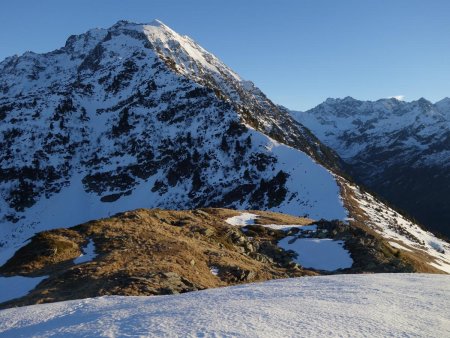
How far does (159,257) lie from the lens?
29.2m

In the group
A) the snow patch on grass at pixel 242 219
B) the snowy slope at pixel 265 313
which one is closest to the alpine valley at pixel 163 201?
the snow patch on grass at pixel 242 219

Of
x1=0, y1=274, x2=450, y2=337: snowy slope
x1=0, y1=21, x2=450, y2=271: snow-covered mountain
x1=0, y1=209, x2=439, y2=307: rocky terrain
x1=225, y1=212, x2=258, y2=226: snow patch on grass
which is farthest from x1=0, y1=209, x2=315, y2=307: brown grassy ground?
x1=0, y1=21, x2=450, y2=271: snow-covered mountain

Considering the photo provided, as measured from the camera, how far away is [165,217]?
43562 millimetres

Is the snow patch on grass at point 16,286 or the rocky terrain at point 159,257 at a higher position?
the rocky terrain at point 159,257

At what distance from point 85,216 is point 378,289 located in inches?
4270

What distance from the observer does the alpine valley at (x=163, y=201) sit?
2942 cm

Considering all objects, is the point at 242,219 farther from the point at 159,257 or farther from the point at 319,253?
the point at 159,257

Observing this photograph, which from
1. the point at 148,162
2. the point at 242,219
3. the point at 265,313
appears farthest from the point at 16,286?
the point at 148,162

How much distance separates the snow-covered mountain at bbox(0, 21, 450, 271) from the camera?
327ft


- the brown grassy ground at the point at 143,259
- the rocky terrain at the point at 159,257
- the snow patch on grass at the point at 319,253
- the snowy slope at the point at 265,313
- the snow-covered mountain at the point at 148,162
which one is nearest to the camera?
the snowy slope at the point at 265,313

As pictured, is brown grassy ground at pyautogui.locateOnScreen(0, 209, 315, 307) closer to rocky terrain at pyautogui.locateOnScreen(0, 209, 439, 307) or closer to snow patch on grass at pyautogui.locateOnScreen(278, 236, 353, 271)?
rocky terrain at pyautogui.locateOnScreen(0, 209, 439, 307)

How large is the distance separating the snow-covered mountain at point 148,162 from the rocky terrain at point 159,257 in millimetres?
36321

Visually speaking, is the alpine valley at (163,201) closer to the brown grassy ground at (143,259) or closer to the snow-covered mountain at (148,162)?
the brown grassy ground at (143,259)

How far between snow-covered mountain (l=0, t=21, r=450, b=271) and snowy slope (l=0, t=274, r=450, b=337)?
60200 millimetres
